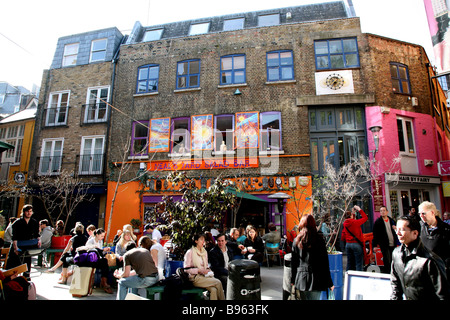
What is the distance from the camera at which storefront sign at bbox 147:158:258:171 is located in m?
13.5

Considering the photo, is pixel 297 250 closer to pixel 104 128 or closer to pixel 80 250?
pixel 80 250

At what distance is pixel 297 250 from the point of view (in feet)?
13.1

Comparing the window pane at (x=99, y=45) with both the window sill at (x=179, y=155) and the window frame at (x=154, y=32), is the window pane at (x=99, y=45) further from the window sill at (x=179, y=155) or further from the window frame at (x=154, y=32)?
the window sill at (x=179, y=155)

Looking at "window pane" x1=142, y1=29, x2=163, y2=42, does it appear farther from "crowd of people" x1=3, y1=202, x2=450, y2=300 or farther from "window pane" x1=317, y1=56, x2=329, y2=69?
"crowd of people" x1=3, y1=202, x2=450, y2=300

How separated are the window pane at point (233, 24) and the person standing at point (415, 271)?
16021 mm

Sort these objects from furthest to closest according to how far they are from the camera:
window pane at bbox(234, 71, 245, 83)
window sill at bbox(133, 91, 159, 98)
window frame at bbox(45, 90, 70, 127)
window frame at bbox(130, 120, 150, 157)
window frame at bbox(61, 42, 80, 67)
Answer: window frame at bbox(61, 42, 80, 67), window frame at bbox(45, 90, 70, 127), window sill at bbox(133, 91, 159, 98), window frame at bbox(130, 120, 150, 157), window pane at bbox(234, 71, 245, 83)

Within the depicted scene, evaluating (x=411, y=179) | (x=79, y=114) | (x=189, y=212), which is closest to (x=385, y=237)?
(x=189, y=212)

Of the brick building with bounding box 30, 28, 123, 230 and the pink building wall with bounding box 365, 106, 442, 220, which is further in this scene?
the brick building with bounding box 30, 28, 123, 230

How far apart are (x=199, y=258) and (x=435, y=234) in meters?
3.77

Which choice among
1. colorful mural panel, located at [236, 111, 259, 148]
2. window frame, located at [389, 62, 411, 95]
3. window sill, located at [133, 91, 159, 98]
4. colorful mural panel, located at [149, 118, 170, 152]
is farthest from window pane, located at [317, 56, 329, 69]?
window sill, located at [133, 91, 159, 98]

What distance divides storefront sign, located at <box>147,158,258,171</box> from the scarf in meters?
8.24

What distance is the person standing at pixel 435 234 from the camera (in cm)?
360

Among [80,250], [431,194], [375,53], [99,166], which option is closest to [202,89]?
[99,166]
